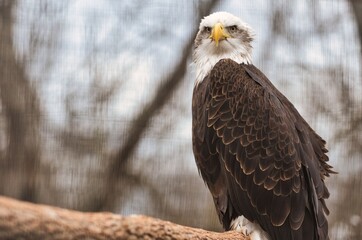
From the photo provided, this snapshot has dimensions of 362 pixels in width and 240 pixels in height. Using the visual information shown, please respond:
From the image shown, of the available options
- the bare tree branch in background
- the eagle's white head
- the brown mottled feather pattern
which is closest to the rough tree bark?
the bare tree branch in background

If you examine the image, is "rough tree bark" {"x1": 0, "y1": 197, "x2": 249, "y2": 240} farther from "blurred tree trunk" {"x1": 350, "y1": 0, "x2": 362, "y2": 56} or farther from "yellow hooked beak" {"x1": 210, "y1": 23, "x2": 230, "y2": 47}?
"blurred tree trunk" {"x1": 350, "y1": 0, "x2": 362, "y2": 56}

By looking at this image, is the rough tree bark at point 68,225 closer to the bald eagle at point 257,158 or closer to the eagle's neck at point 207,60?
the bald eagle at point 257,158

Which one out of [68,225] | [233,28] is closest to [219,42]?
[233,28]

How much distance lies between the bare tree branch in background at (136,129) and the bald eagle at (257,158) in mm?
160

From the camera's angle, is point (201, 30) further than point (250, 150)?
Yes

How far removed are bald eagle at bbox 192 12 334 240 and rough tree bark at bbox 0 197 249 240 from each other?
0.85 m

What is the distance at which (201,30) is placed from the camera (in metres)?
3.60

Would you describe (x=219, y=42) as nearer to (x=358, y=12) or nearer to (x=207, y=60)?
(x=207, y=60)

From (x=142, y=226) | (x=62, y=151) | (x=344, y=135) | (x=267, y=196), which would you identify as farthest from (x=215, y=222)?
(x=142, y=226)

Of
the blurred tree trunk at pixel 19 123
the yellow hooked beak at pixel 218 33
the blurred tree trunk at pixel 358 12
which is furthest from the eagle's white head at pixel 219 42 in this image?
the blurred tree trunk at pixel 19 123

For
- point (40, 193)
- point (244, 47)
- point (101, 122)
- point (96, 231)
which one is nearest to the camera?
point (96, 231)

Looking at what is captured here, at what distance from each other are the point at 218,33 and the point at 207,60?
0.49ft

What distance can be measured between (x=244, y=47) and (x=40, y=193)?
1.51 m

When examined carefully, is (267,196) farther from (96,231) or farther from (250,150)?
(96,231)
